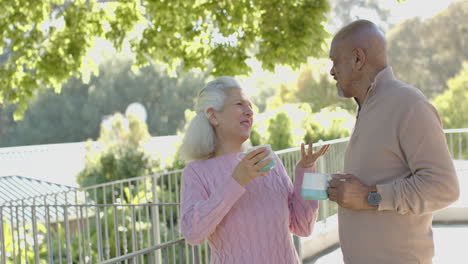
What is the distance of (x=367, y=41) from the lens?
2256 millimetres

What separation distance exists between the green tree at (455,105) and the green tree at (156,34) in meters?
17.5

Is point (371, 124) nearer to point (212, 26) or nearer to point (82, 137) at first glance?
point (212, 26)

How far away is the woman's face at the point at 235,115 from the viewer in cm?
253

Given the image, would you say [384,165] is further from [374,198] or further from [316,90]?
[316,90]

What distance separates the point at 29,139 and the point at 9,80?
36922 millimetres

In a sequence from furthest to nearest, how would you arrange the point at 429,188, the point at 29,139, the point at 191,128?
the point at 29,139
the point at 191,128
the point at 429,188

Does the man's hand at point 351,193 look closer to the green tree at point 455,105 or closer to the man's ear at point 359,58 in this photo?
the man's ear at point 359,58

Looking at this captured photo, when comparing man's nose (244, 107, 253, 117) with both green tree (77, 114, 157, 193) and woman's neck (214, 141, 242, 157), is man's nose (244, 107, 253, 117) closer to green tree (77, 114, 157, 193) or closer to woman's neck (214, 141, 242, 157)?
woman's neck (214, 141, 242, 157)

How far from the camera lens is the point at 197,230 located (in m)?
2.34

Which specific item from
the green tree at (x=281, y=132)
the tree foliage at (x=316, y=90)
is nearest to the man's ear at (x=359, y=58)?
the green tree at (x=281, y=132)

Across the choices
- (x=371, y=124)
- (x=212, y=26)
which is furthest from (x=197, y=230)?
(x=212, y=26)

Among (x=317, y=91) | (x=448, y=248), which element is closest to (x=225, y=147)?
(x=448, y=248)

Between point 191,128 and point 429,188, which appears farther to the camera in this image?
point 191,128

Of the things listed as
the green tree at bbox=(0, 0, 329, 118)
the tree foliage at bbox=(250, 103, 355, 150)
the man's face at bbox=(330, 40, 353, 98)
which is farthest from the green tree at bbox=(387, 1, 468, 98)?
the man's face at bbox=(330, 40, 353, 98)
